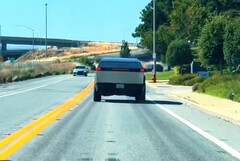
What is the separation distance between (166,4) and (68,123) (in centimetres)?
8097

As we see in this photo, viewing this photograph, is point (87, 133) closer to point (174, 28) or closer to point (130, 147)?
point (130, 147)

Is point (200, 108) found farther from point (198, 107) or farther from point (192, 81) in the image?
point (192, 81)

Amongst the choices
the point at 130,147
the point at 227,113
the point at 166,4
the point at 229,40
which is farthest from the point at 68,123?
the point at 166,4

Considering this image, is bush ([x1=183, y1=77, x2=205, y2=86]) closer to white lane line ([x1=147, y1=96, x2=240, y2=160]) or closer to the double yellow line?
white lane line ([x1=147, y1=96, x2=240, y2=160])

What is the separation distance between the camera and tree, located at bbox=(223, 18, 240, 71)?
4050 cm

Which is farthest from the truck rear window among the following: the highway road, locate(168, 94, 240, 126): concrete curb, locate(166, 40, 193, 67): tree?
locate(166, 40, 193, 67): tree

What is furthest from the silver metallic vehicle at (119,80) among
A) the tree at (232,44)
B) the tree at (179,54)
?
the tree at (179,54)

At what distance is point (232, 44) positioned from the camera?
133ft

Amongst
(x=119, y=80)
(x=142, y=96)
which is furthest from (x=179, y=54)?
(x=119, y=80)

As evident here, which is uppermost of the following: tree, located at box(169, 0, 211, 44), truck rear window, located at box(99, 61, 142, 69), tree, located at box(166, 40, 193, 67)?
tree, located at box(169, 0, 211, 44)

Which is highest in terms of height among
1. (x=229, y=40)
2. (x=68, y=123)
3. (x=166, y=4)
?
(x=166, y=4)

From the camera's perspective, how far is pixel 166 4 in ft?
314

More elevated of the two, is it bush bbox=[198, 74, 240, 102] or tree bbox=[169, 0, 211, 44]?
tree bbox=[169, 0, 211, 44]

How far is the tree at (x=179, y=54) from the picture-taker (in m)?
59.1
